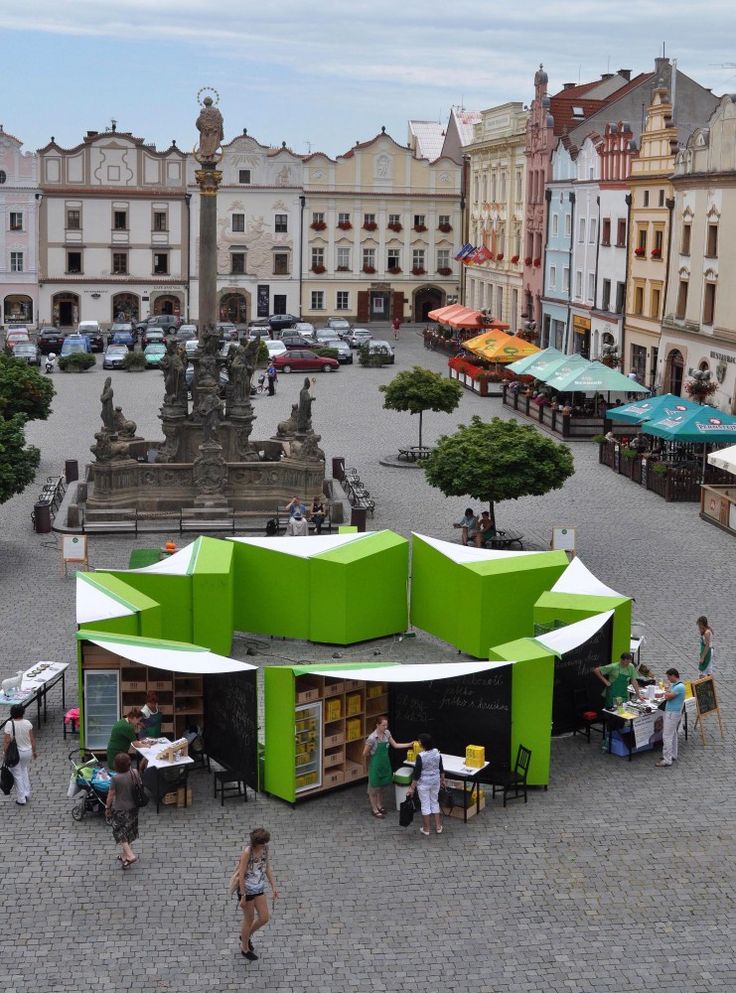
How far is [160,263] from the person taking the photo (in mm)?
84000

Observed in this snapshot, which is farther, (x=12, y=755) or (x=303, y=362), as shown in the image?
(x=303, y=362)

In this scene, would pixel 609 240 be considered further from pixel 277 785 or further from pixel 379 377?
pixel 277 785

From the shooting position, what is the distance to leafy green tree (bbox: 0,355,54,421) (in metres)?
39.2

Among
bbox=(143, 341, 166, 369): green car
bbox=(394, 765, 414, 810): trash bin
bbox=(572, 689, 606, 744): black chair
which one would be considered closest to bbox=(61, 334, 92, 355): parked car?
bbox=(143, 341, 166, 369): green car

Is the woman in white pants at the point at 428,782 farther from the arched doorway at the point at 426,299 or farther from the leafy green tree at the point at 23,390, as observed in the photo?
the arched doorway at the point at 426,299

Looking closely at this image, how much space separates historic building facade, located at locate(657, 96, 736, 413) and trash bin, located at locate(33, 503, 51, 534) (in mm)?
23151

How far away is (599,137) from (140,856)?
168 ft

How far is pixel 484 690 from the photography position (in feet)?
60.0

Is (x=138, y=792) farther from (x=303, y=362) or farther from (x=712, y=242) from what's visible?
(x=303, y=362)

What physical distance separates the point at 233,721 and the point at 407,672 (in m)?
2.26

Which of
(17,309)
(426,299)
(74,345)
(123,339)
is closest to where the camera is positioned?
(74,345)

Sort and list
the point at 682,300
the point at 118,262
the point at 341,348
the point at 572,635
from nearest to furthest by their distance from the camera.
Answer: the point at 572,635 → the point at 682,300 → the point at 341,348 → the point at 118,262

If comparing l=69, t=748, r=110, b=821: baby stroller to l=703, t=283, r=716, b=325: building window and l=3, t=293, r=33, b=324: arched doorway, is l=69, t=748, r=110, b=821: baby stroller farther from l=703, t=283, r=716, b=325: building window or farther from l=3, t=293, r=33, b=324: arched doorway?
l=3, t=293, r=33, b=324: arched doorway

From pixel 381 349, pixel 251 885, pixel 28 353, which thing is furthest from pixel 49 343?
pixel 251 885
